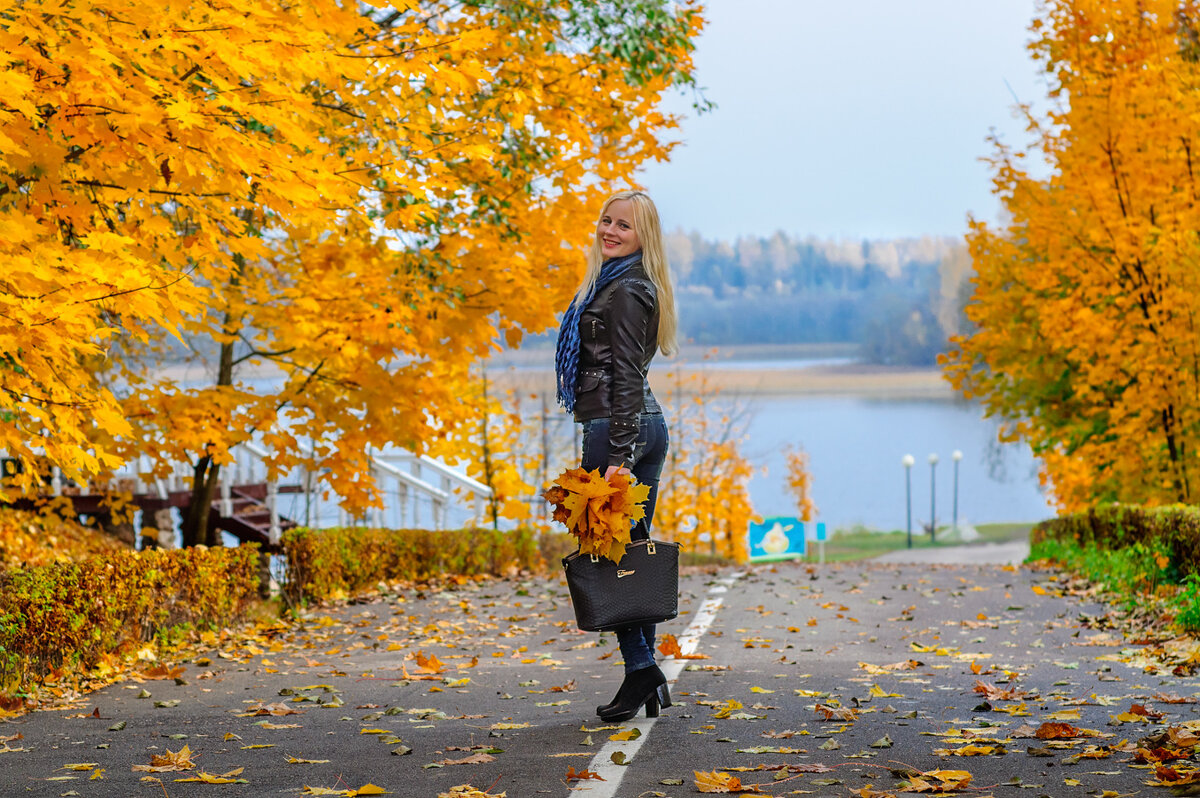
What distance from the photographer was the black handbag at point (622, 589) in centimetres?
484

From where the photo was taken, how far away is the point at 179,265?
5.64 meters

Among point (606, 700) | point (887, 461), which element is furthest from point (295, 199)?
point (887, 461)

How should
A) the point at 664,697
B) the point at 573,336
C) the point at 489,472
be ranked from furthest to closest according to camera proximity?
the point at 489,472 → the point at 664,697 → the point at 573,336

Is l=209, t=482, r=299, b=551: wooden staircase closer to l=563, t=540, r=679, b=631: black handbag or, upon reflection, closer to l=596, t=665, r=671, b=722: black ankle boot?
l=596, t=665, r=671, b=722: black ankle boot

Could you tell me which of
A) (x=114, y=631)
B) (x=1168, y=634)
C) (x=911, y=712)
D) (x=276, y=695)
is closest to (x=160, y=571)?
(x=114, y=631)

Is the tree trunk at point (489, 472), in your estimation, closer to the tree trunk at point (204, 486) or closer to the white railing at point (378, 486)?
the white railing at point (378, 486)

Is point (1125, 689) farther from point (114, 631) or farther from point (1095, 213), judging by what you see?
point (1095, 213)

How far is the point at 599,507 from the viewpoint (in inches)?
185

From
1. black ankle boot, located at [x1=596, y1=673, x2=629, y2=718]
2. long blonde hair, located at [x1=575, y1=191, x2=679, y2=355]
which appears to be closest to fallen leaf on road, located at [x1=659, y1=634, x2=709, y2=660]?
black ankle boot, located at [x1=596, y1=673, x2=629, y2=718]

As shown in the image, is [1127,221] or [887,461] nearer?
[1127,221]

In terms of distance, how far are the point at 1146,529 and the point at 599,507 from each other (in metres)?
7.19

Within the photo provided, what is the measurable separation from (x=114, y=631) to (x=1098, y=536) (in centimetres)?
1006

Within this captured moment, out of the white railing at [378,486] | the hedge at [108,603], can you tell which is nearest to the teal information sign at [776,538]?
the white railing at [378,486]

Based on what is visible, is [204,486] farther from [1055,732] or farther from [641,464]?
[1055,732]
